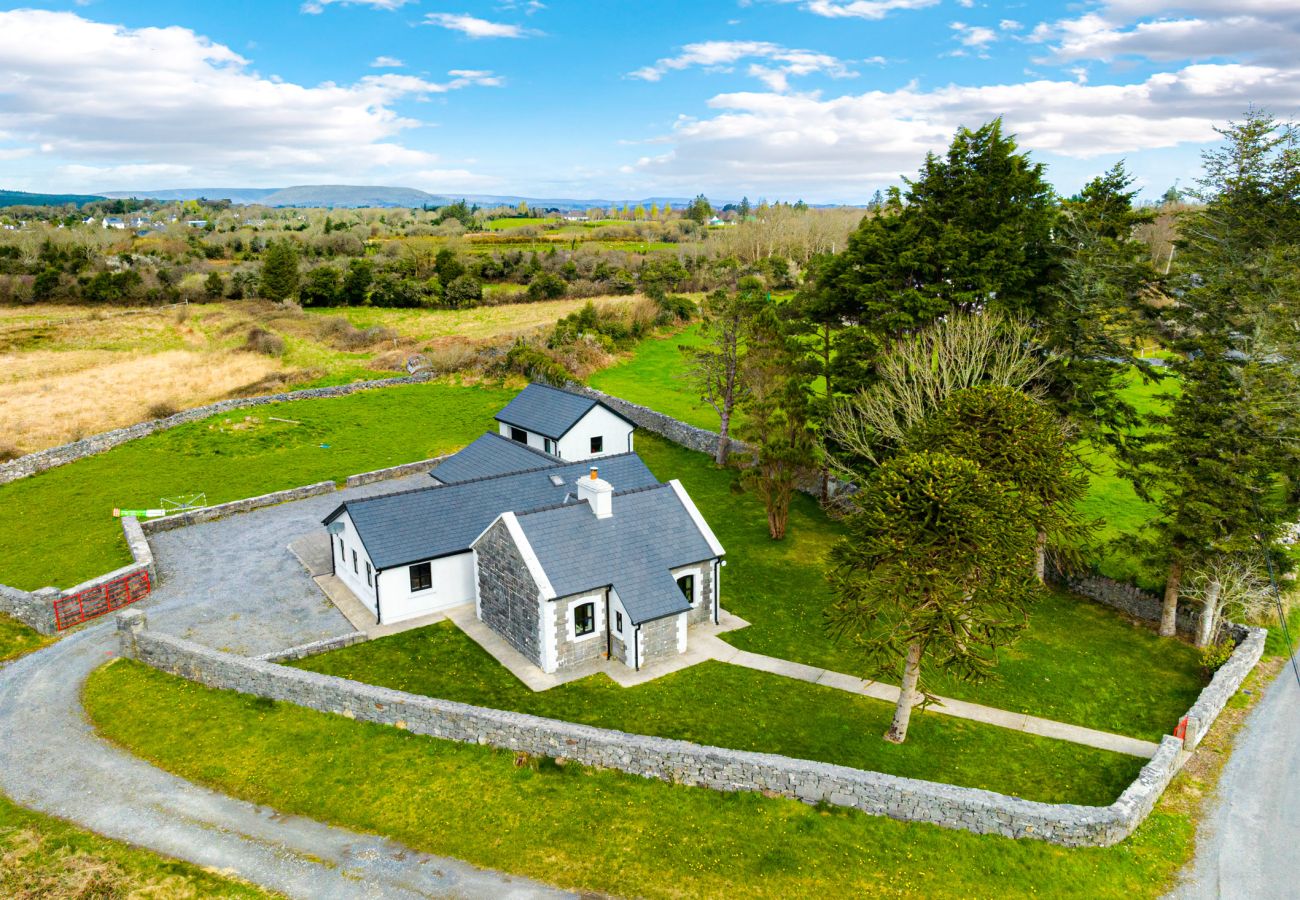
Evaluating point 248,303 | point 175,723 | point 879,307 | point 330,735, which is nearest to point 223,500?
point 175,723

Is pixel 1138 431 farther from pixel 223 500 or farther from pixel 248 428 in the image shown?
pixel 248 428

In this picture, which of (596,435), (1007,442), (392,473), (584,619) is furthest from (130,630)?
(1007,442)

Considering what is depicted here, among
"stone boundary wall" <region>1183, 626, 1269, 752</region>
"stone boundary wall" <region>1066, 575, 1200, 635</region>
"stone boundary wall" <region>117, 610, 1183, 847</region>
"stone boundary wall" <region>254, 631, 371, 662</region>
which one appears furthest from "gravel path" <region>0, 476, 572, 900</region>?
"stone boundary wall" <region>1066, 575, 1200, 635</region>

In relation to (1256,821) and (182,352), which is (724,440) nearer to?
(1256,821)

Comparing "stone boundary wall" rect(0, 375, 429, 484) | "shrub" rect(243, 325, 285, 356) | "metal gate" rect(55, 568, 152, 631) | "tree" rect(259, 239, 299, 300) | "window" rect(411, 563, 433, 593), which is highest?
Answer: "tree" rect(259, 239, 299, 300)

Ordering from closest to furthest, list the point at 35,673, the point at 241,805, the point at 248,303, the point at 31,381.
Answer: the point at 241,805, the point at 35,673, the point at 31,381, the point at 248,303

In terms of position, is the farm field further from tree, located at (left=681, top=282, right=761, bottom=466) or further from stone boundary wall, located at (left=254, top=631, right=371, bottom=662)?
tree, located at (left=681, top=282, right=761, bottom=466)
